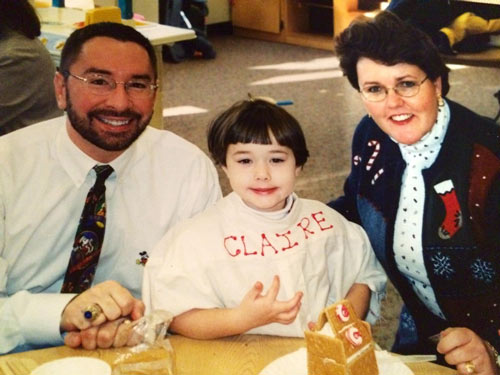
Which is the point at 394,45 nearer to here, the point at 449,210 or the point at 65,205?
the point at 449,210

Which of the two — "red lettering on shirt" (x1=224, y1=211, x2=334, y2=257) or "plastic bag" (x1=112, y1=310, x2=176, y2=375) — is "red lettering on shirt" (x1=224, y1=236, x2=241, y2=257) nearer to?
"red lettering on shirt" (x1=224, y1=211, x2=334, y2=257)

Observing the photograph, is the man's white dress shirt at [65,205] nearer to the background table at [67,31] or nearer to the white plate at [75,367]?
the white plate at [75,367]

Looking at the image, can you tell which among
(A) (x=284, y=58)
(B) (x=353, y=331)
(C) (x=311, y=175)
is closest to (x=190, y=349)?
(B) (x=353, y=331)

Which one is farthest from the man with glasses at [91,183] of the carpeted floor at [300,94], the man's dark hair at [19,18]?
the man's dark hair at [19,18]

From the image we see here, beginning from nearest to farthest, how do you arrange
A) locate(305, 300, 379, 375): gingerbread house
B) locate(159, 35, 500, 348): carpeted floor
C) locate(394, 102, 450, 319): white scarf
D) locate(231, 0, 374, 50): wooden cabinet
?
locate(305, 300, 379, 375): gingerbread house → locate(394, 102, 450, 319): white scarf → locate(159, 35, 500, 348): carpeted floor → locate(231, 0, 374, 50): wooden cabinet

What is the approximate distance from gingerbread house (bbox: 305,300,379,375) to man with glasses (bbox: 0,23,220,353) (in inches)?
17.1

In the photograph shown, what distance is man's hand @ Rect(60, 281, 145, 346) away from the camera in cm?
113

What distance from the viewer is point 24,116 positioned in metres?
2.08

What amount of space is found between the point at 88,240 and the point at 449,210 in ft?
2.05

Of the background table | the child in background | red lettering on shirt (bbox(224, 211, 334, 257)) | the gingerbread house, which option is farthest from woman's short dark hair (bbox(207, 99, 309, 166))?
the background table

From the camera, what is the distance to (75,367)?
104 cm

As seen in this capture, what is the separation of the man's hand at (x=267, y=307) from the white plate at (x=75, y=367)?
0.74ft

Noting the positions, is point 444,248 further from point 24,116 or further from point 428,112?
point 24,116

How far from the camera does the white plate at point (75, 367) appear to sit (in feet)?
3.34
